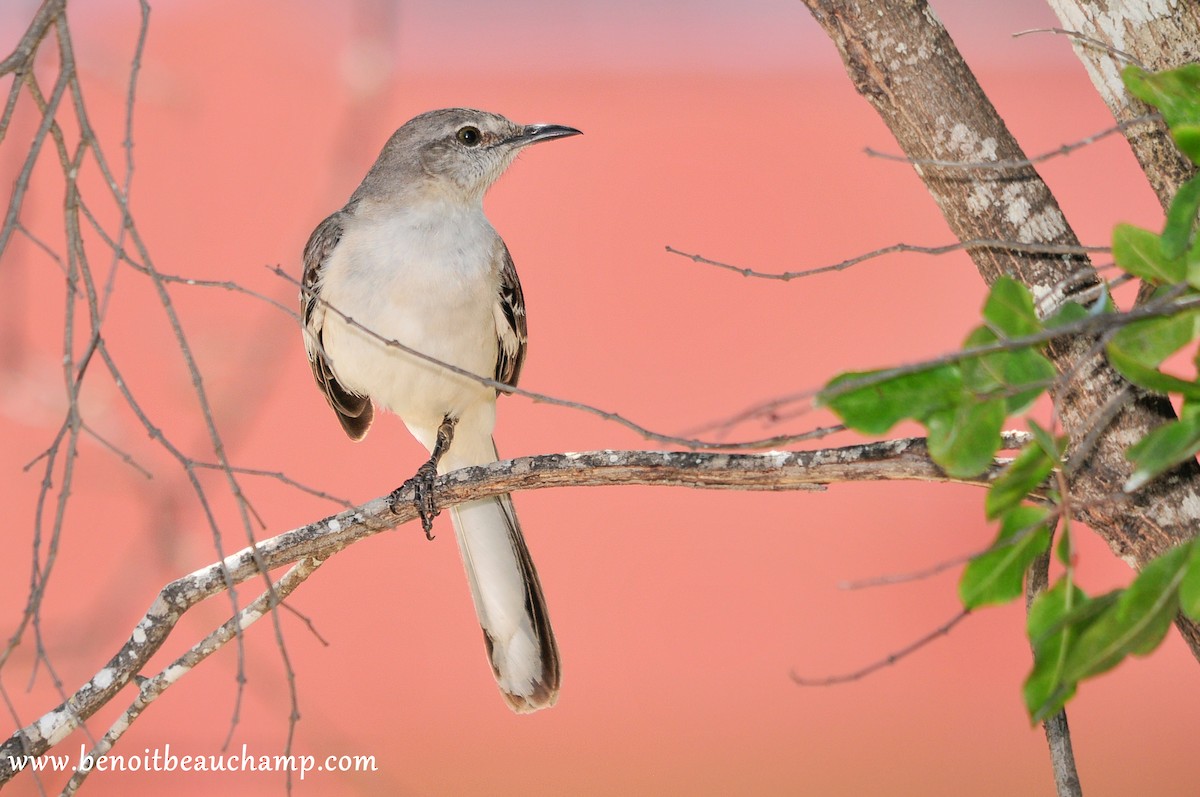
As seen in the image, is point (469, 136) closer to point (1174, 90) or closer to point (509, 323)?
point (509, 323)

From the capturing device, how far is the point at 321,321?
9.80ft

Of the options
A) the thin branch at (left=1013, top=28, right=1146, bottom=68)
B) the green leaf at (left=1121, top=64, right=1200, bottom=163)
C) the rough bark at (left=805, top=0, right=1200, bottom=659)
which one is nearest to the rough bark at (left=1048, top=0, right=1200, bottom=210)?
the thin branch at (left=1013, top=28, right=1146, bottom=68)

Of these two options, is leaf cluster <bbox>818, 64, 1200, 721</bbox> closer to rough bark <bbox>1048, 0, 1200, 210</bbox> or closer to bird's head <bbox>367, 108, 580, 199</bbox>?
rough bark <bbox>1048, 0, 1200, 210</bbox>

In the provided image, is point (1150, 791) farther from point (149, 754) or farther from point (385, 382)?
point (149, 754)

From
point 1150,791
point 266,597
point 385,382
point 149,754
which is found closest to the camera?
point 266,597

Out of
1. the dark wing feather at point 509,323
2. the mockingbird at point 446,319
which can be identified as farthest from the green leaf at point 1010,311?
the dark wing feather at point 509,323

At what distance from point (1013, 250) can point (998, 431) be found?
0.75 meters

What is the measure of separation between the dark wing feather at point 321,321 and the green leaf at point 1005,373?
1945 millimetres

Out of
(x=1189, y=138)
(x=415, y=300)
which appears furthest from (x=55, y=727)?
(x=1189, y=138)

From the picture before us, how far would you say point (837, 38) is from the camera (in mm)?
1912

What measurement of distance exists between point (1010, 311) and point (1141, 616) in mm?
351

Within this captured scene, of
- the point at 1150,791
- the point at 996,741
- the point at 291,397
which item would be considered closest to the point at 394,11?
the point at 291,397

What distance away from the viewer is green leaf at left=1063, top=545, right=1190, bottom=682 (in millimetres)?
1131

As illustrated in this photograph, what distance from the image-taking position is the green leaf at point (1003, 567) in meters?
1.28
